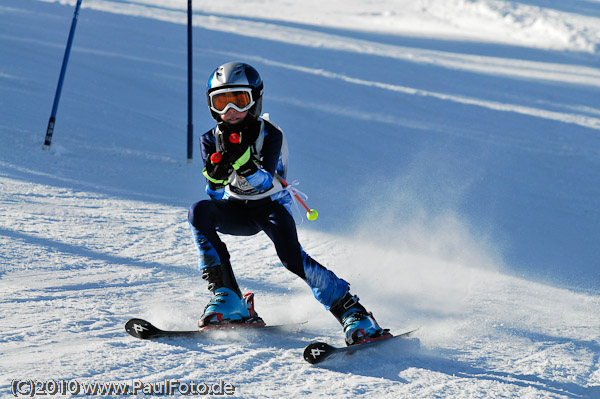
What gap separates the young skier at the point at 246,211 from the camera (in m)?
3.67

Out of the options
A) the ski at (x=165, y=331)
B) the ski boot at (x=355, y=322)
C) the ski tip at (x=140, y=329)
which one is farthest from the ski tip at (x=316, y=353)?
the ski tip at (x=140, y=329)

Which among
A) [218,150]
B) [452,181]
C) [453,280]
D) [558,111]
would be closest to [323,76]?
[558,111]

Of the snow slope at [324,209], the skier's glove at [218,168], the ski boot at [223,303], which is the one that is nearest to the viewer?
the skier's glove at [218,168]

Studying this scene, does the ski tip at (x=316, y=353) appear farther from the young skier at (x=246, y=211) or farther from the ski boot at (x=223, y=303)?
the ski boot at (x=223, y=303)

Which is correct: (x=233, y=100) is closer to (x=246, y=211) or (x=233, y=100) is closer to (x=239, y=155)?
(x=239, y=155)

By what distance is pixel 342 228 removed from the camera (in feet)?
21.4

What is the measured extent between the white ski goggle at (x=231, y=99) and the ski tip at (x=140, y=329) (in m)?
1.20

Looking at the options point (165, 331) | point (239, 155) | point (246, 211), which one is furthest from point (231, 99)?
point (165, 331)

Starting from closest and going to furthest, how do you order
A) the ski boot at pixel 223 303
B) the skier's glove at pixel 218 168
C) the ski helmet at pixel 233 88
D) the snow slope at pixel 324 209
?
the skier's glove at pixel 218 168 → the snow slope at pixel 324 209 → the ski helmet at pixel 233 88 → the ski boot at pixel 223 303

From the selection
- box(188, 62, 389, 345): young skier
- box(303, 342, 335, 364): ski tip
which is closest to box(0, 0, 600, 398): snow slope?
box(303, 342, 335, 364): ski tip

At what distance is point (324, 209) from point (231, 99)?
12.0 ft

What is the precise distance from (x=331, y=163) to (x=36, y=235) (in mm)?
4912

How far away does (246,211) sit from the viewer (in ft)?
12.7

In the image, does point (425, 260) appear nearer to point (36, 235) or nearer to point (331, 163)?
point (36, 235)
